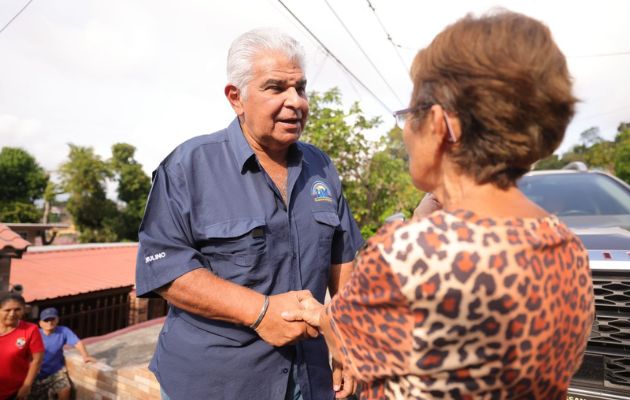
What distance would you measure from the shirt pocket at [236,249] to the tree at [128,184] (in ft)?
129

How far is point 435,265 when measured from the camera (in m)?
0.95

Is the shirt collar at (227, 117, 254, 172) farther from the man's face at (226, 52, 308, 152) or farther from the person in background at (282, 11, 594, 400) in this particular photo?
the person in background at (282, 11, 594, 400)

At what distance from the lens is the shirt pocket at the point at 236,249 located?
71.2 inches

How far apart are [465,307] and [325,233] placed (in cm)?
113

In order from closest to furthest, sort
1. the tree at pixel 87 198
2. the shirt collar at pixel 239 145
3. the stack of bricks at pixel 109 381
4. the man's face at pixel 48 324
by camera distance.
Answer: the shirt collar at pixel 239 145 < the stack of bricks at pixel 109 381 < the man's face at pixel 48 324 < the tree at pixel 87 198

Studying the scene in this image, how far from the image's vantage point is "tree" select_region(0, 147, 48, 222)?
129ft

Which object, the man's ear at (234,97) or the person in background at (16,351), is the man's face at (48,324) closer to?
the person in background at (16,351)

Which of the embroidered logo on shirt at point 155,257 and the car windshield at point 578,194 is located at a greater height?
the car windshield at point 578,194

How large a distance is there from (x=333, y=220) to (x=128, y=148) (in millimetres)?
41671

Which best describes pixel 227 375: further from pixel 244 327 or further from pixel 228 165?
pixel 228 165

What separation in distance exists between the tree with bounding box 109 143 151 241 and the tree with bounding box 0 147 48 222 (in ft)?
29.1

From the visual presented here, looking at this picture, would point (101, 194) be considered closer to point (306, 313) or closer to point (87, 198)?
point (87, 198)

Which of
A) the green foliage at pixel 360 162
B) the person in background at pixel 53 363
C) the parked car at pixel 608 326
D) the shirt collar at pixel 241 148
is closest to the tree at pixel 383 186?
the green foliage at pixel 360 162

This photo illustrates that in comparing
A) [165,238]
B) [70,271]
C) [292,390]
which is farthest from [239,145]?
[70,271]
